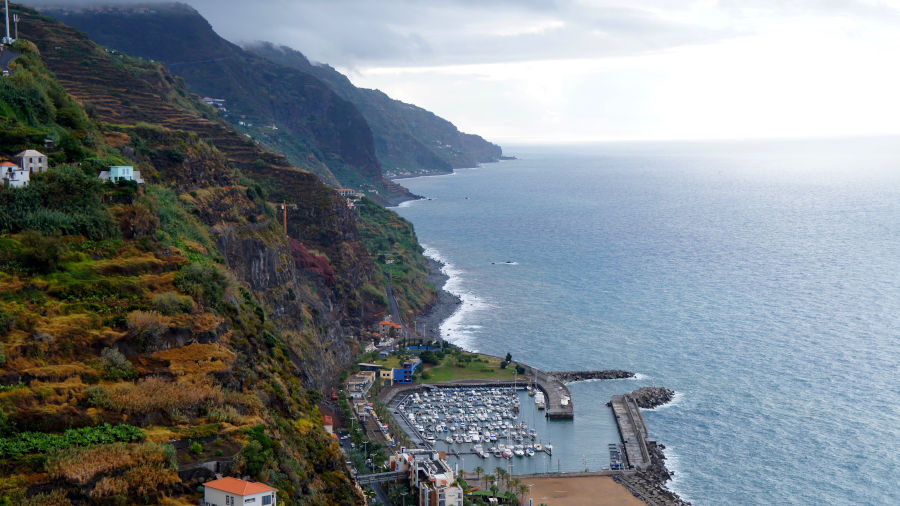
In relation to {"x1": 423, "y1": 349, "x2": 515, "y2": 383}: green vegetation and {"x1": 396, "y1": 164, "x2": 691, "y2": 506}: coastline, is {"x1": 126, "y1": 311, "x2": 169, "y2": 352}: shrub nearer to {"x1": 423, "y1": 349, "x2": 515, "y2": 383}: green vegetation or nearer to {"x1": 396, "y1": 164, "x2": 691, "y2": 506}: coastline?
{"x1": 396, "y1": 164, "x2": 691, "y2": 506}: coastline

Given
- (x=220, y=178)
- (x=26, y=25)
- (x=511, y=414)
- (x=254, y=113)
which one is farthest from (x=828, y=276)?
(x=254, y=113)

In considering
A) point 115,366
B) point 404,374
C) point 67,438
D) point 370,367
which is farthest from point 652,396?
point 67,438

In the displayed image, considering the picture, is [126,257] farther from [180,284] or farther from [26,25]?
[26,25]

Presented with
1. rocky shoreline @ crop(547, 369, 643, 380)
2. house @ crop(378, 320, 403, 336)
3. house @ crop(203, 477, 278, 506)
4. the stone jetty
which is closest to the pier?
the stone jetty

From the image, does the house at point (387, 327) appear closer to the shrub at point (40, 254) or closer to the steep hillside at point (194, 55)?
the shrub at point (40, 254)

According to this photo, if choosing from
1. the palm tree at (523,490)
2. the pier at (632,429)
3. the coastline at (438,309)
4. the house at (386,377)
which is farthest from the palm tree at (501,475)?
the coastline at (438,309)

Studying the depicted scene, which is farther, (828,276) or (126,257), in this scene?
(828,276)

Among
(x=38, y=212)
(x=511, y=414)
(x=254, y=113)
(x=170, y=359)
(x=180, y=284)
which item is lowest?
(x=511, y=414)

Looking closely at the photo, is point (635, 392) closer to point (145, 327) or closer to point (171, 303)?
point (171, 303)
